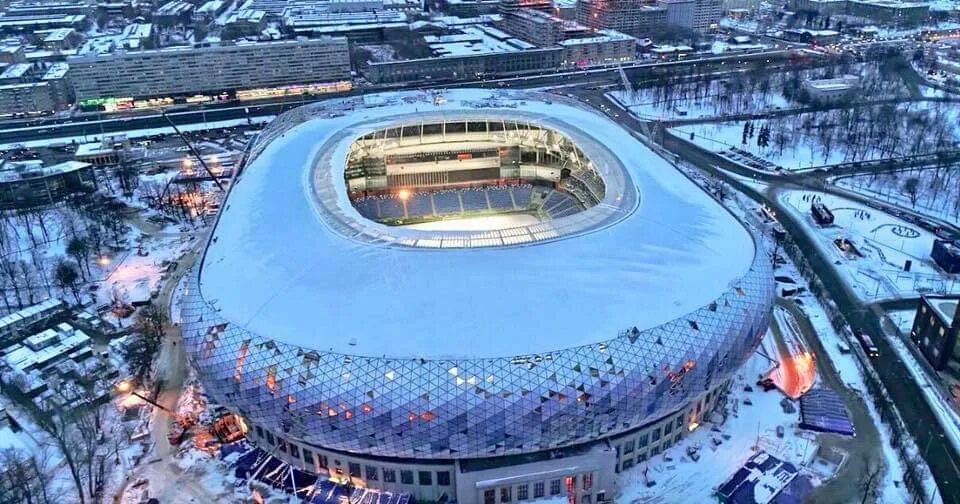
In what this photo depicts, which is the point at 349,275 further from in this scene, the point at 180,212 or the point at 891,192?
the point at 891,192

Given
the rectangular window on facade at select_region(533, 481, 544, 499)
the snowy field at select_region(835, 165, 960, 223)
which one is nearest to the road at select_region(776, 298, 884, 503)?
the rectangular window on facade at select_region(533, 481, 544, 499)

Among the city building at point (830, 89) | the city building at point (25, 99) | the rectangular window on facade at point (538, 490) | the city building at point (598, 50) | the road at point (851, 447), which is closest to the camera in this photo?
the rectangular window on facade at point (538, 490)

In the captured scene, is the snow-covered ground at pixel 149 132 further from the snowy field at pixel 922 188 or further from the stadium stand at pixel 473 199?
the snowy field at pixel 922 188

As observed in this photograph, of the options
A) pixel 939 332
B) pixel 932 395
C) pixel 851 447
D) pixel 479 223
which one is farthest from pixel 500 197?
pixel 932 395

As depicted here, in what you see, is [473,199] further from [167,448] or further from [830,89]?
[830,89]

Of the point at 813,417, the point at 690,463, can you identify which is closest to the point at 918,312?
the point at 813,417

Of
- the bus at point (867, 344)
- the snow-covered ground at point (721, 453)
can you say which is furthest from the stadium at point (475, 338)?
the bus at point (867, 344)

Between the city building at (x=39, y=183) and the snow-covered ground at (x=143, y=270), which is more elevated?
the city building at (x=39, y=183)
